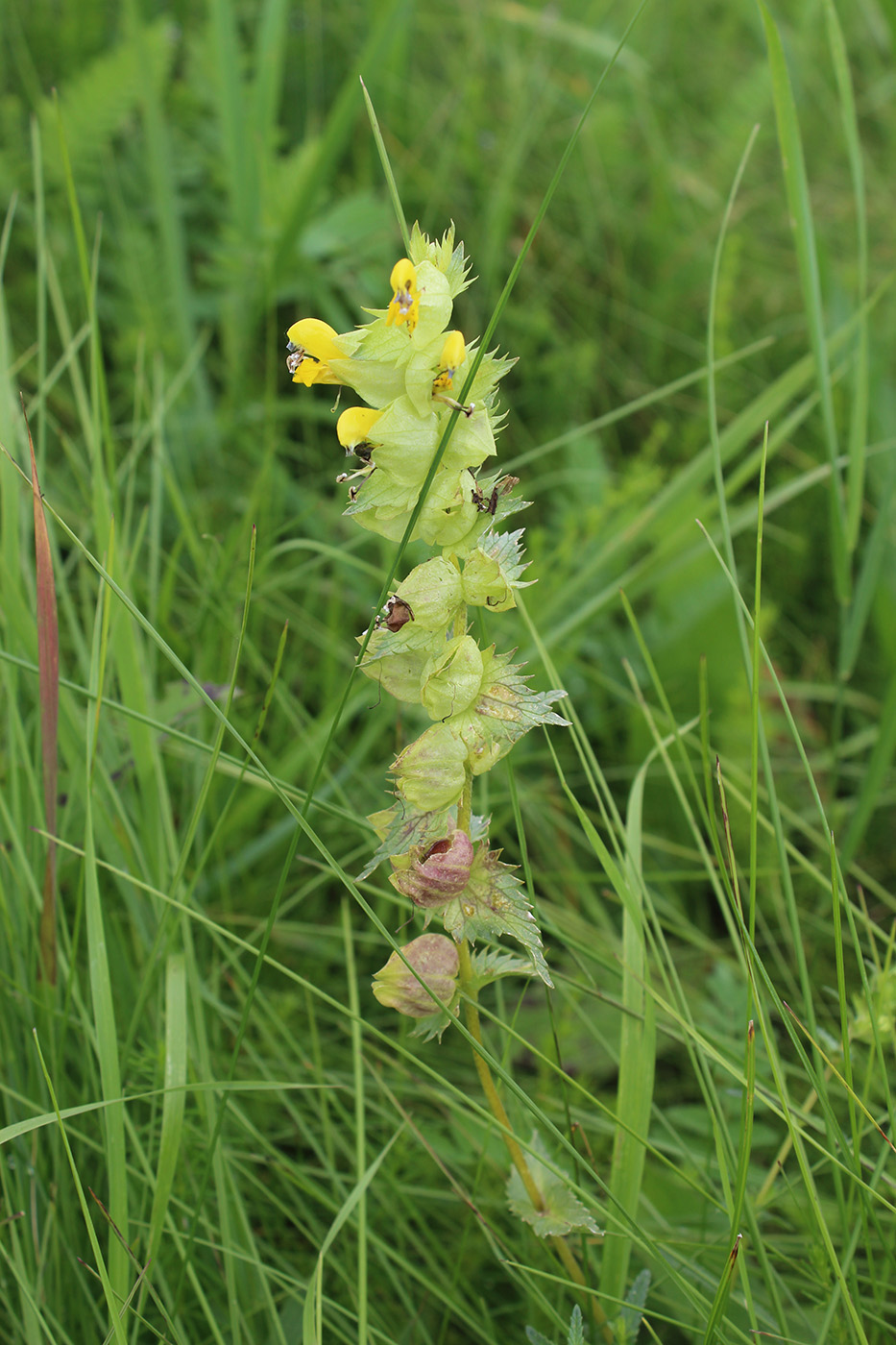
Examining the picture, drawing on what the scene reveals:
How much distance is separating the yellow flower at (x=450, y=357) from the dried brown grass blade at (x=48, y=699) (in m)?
0.53

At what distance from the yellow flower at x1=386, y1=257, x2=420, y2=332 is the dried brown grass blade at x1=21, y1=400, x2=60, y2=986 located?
512 mm

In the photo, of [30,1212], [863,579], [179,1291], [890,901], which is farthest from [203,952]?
[863,579]

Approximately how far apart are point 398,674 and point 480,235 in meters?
2.23

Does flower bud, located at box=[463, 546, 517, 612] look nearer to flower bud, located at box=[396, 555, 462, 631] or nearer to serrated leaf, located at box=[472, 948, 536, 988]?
flower bud, located at box=[396, 555, 462, 631]

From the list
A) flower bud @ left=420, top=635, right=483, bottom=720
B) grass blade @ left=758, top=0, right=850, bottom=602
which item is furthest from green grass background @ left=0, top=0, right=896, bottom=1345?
flower bud @ left=420, top=635, right=483, bottom=720

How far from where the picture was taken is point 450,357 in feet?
2.99

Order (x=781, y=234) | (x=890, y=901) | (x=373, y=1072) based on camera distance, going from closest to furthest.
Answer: (x=373, y=1072)
(x=890, y=901)
(x=781, y=234)

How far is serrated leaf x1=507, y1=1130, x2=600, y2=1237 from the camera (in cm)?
112

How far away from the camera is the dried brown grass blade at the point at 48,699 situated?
124 cm

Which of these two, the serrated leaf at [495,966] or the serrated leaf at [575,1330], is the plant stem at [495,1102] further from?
the serrated leaf at [575,1330]

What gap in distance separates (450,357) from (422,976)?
0.64 metres

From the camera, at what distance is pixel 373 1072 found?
1.44 m

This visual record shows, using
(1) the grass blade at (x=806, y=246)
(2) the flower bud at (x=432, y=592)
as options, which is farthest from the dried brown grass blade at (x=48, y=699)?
(1) the grass blade at (x=806, y=246)

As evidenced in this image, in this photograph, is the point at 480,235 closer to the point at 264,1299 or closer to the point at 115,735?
the point at 115,735
